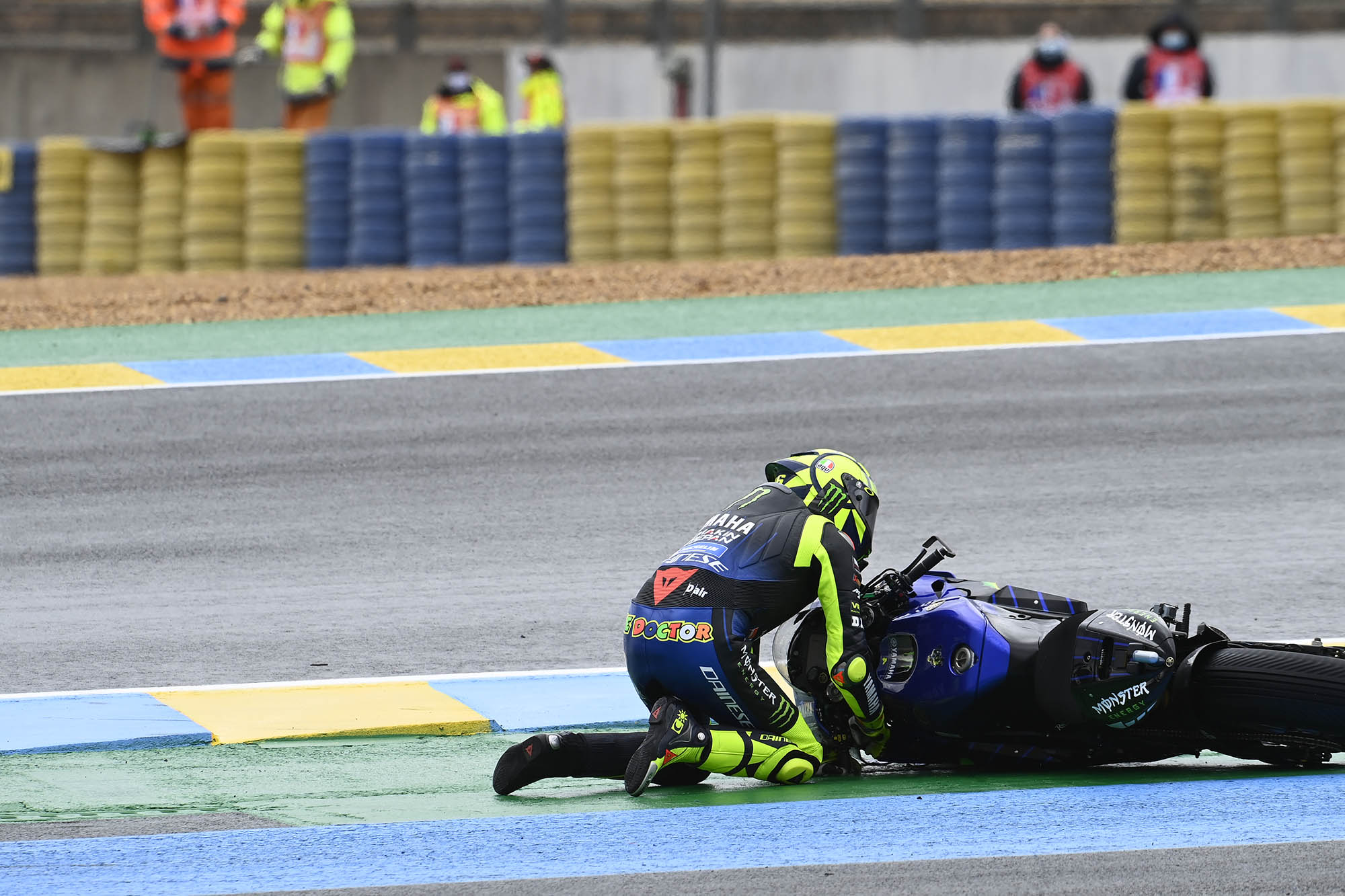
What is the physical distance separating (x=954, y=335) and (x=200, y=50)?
9187 millimetres

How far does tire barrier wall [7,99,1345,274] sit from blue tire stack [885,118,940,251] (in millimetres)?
15

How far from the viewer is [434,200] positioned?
17.6 metres

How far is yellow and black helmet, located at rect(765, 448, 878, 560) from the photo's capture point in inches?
270

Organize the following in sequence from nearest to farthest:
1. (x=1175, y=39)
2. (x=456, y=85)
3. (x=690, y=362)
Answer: (x=690, y=362) < (x=1175, y=39) < (x=456, y=85)

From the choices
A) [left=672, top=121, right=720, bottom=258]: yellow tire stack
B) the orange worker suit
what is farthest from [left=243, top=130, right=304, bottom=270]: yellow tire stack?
[left=672, top=121, right=720, bottom=258]: yellow tire stack

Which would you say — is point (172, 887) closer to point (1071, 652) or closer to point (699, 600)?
point (699, 600)

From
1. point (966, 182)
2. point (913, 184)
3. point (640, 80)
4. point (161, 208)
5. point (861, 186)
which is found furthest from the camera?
point (640, 80)

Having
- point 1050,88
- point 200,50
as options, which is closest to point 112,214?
point 200,50

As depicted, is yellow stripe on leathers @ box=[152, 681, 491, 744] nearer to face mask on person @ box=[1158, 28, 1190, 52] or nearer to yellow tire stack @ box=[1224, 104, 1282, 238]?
yellow tire stack @ box=[1224, 104, 1282, 238]

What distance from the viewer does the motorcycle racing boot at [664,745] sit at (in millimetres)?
6426

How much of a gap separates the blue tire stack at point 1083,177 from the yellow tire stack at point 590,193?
3554 millimetres

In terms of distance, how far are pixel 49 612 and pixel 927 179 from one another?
9.22 metres

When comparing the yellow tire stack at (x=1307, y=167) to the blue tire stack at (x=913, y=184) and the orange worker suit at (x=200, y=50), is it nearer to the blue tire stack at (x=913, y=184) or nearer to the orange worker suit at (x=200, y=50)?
the blue tire stack at (x=913, y=184)

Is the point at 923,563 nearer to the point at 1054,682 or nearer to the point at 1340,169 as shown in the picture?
the point at 1054,682
